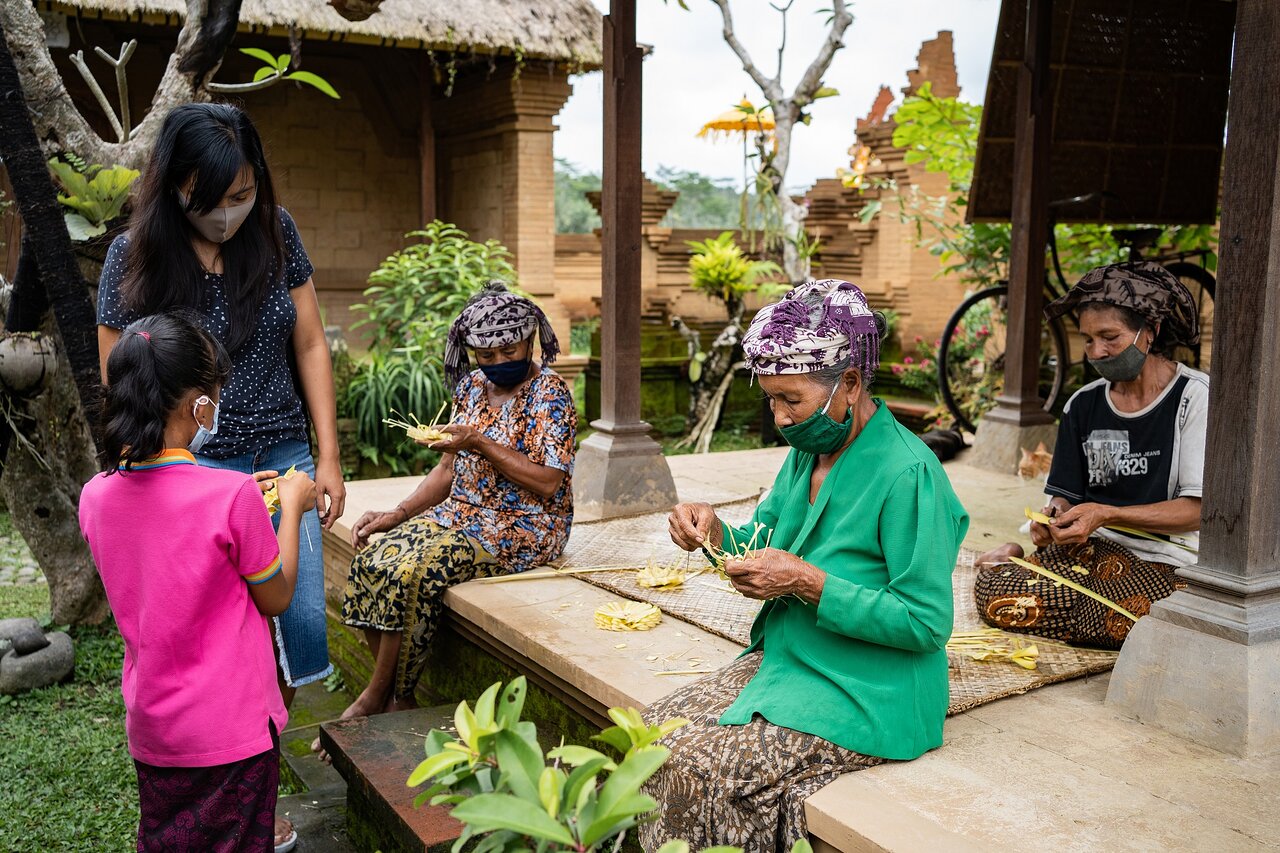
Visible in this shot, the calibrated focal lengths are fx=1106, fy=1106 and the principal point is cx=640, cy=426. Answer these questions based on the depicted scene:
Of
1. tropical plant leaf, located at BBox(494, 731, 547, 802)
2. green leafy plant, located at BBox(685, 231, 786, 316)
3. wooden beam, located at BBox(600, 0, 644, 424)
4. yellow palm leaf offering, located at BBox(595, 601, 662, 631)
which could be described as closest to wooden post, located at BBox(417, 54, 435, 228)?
green leafy plant, located at BBox(685, 231, 786, 316)

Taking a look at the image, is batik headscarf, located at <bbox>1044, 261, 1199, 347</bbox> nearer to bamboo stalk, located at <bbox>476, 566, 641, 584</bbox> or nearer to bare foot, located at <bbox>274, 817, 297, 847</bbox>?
bamboo stalk, located at <bbox>476, 566, 641, 584</bbox>

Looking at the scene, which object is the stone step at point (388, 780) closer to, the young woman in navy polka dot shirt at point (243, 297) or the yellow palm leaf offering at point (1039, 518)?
the young woman in navy polka dot shirt at point (243, 297)

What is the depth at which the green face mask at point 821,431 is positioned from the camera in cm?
232

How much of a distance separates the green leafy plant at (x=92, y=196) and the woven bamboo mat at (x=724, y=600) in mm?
2006

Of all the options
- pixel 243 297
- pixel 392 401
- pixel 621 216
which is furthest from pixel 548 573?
pixel 392 401

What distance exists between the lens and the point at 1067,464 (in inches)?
135

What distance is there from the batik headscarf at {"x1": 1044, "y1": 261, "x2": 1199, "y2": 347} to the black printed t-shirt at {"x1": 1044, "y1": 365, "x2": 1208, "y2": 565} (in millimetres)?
138

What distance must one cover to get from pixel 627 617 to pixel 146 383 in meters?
1.83

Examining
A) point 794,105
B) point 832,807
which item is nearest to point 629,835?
point 832,807

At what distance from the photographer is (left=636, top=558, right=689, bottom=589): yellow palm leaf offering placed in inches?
159

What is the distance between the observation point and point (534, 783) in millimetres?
1280

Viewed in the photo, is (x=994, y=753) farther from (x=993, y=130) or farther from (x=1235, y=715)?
(x=993, y=130)

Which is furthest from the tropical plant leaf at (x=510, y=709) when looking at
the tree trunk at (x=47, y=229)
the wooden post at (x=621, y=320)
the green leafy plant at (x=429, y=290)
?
the green leafy plant at (x=429, y=290)

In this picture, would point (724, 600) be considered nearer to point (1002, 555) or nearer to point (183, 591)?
point (1002, 555)
